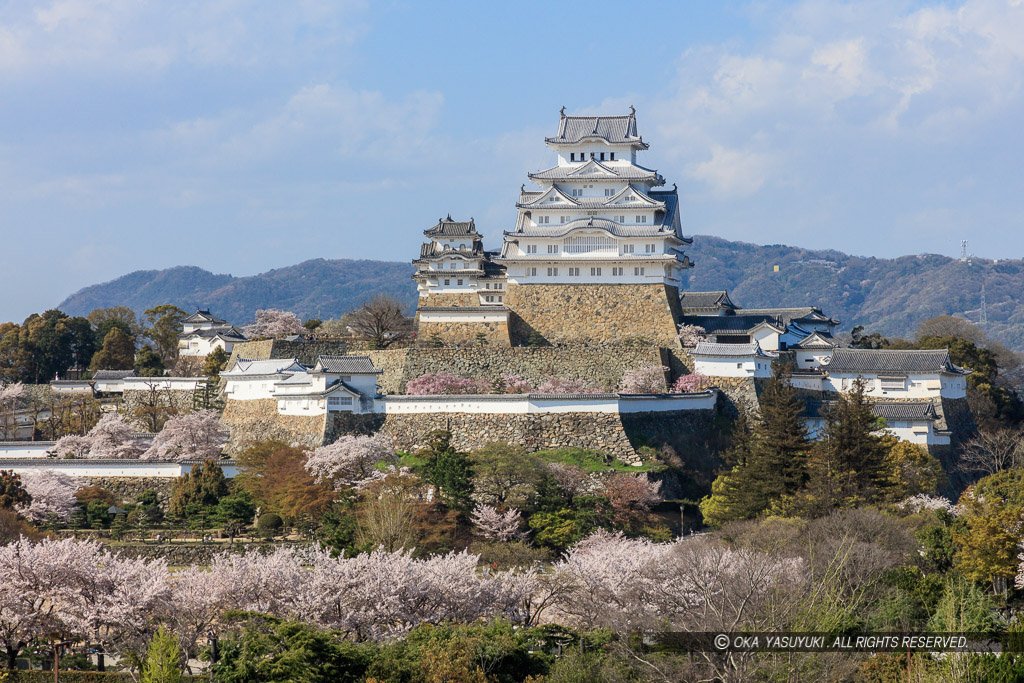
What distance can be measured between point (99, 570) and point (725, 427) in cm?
2131

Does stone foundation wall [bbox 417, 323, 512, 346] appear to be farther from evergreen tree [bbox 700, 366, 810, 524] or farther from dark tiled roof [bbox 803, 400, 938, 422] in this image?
Answer: evergreen tree [bbox 700, 366, 810, 524]

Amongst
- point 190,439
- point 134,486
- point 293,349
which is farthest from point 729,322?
point 134,486

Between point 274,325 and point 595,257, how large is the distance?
15.6m

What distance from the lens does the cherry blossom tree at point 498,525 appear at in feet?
102

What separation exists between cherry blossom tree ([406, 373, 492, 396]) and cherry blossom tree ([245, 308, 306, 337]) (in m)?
11.1

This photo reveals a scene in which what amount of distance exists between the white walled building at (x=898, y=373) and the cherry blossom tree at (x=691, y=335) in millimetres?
4351

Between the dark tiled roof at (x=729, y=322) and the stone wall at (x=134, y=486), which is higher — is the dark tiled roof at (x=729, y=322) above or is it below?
above

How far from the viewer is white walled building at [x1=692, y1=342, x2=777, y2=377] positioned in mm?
41125

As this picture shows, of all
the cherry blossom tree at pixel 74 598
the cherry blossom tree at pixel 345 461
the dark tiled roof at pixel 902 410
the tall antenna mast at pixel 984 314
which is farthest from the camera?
the tall antenna mast at pixel 984 314

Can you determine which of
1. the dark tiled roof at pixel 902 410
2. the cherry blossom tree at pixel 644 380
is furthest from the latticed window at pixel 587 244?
the dark tiled roof at pixel 902 410

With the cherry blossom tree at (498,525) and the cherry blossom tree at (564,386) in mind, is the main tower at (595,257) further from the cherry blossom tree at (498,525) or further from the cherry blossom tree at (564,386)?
the cherry blossom tree at (498,525)

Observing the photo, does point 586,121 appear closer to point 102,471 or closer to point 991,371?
point 991,371

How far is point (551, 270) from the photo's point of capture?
45.0 metres

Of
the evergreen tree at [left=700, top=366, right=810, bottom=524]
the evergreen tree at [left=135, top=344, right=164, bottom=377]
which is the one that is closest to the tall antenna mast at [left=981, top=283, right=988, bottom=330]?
the evergreen tree at [left=135, top=344, right=164, bottom=377]
